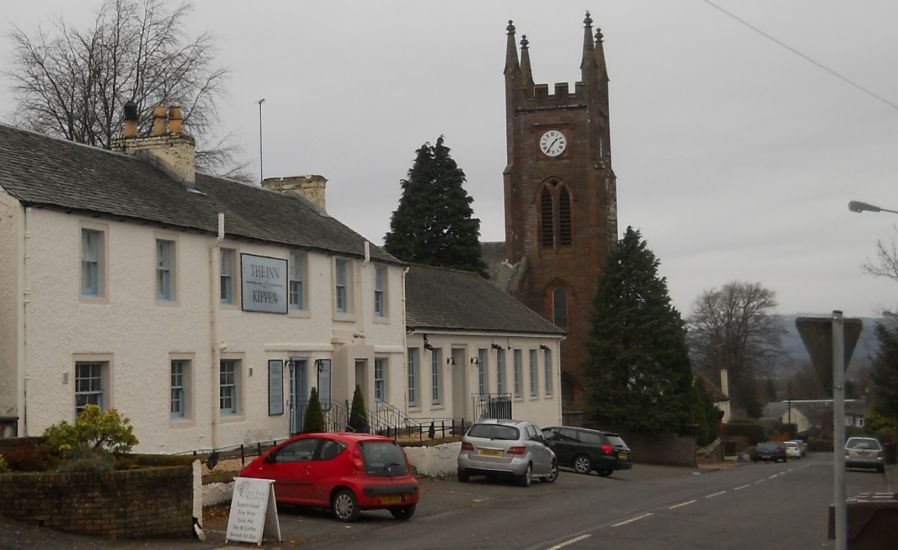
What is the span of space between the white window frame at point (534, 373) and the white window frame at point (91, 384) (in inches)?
990

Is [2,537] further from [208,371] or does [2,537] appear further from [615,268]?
[615,268]

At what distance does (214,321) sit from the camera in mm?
25906

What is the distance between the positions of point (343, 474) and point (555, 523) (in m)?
3.74

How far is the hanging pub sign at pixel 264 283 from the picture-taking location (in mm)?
27281

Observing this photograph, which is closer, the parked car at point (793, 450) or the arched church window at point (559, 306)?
the arched church window at point (559, 306)

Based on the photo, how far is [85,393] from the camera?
72.7 feet

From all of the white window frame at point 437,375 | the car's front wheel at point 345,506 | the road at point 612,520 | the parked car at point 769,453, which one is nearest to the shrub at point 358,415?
the road at point 612,520

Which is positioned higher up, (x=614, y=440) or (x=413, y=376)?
(x=413, y=376)

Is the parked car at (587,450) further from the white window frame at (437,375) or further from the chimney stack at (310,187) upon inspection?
the chimney stack at (310,187)

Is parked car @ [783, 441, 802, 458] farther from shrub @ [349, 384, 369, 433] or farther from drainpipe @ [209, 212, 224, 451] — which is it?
drainpipe @ [209, 212, 224, 451]

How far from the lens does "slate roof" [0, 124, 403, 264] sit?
72.6 ft

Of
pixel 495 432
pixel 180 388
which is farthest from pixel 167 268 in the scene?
pixel 495 432

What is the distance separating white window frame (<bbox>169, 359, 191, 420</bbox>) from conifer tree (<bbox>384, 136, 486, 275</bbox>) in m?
40.0

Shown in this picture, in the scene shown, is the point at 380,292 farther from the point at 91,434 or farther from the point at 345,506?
the point at 91,434
